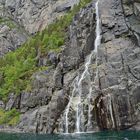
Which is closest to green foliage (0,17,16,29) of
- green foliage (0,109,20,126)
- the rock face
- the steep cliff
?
the rock face

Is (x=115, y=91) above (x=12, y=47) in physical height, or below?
below

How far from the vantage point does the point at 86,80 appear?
84.2 meters

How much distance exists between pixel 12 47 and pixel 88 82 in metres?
86.7

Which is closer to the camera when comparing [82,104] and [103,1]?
[82,104]

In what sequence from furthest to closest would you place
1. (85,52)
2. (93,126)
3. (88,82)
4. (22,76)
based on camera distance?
(22,76) < (85,52) < (88,82) < (93,126)

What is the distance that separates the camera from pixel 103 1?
320ft

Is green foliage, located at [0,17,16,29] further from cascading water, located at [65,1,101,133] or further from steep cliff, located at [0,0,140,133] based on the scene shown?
cascading water, located at [65,1,101,133]

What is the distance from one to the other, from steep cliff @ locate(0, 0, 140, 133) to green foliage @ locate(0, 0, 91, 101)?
39 centimetres

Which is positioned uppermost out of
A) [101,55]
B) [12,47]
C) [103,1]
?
[12,47]

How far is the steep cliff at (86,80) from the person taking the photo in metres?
76.9

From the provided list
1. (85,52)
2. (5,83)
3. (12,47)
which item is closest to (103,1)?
(85,52)

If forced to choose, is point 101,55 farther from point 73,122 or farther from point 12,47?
point 12,47

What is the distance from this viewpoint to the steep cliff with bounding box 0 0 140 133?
76.9 metres

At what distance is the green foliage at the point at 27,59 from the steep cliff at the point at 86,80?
39 cm
